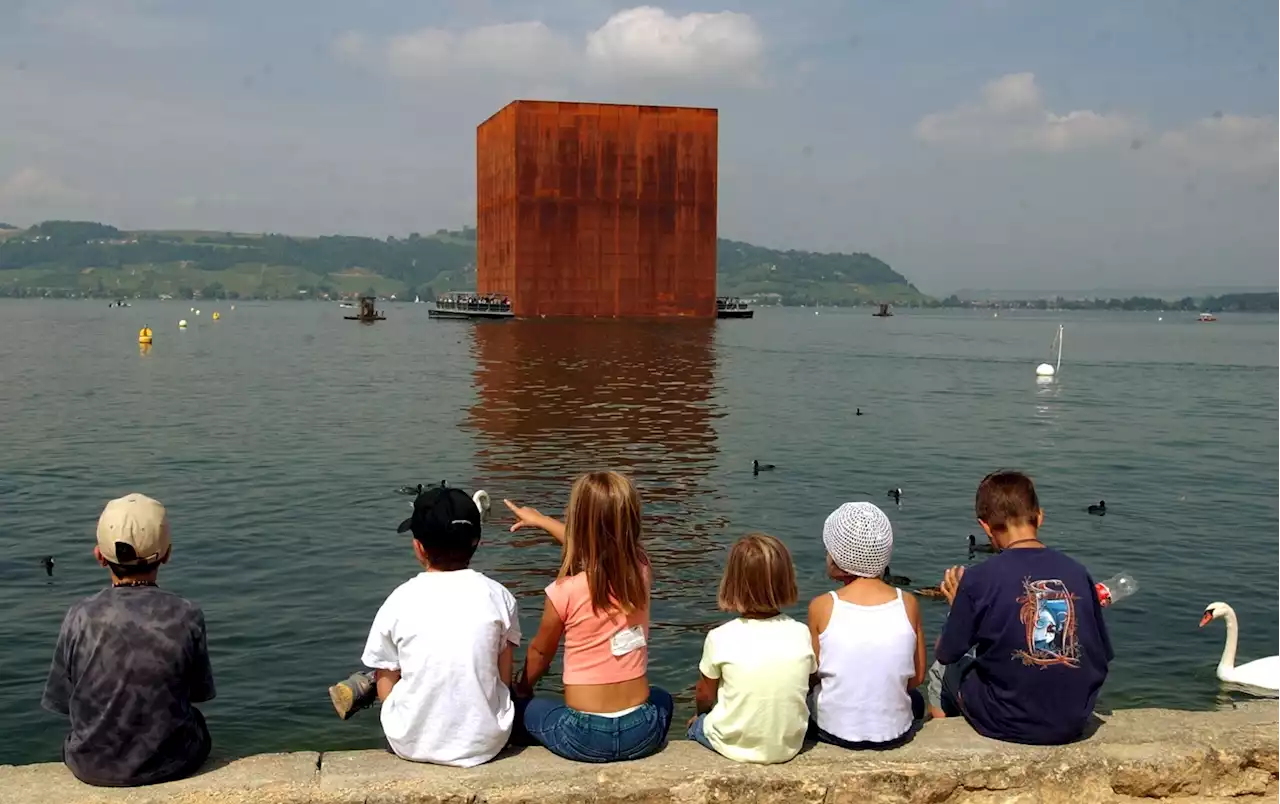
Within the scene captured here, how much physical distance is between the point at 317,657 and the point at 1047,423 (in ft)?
71.1

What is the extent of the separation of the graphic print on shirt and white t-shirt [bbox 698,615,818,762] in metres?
0.80

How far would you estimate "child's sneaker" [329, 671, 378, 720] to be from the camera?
14.6 ft

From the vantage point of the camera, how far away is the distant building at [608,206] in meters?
77.6

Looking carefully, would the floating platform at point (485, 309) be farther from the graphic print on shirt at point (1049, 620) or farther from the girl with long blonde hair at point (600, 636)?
the graphic print on shirt at point (1049, 620)

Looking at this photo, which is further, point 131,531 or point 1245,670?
point 1245,670

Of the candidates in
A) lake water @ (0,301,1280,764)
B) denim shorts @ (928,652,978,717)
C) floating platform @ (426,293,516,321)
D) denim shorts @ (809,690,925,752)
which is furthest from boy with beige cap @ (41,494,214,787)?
floating platform @ (426,293,516,321)

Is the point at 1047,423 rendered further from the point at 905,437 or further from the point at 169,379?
the point at 169,379

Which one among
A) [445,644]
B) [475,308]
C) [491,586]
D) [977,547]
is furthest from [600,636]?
[475,308]

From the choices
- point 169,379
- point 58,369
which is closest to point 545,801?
point 169,379

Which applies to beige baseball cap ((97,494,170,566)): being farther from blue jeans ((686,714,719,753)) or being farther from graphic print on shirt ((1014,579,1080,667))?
graphic print on shirt ((1014,579,1080,667))

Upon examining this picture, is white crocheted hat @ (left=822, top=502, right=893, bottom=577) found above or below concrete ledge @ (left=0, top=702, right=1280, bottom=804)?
above

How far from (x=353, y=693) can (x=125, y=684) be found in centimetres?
87

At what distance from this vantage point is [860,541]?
4.31 meters

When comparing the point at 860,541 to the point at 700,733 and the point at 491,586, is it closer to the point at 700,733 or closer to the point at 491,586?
the point at 700,733
